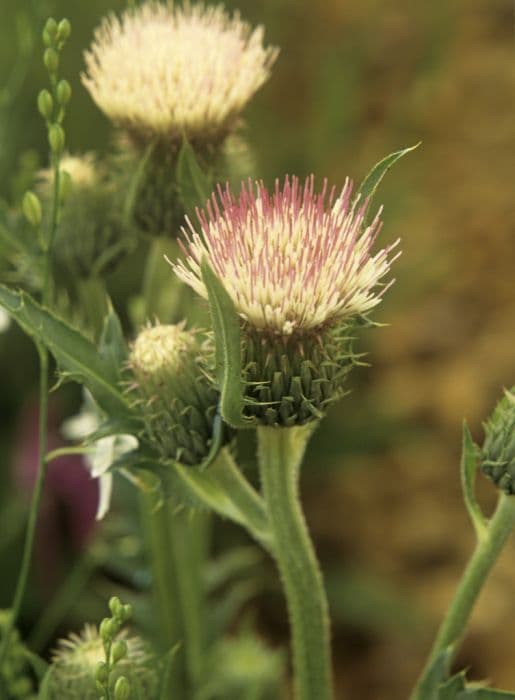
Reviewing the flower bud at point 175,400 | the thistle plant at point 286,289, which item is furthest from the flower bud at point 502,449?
the flower bud at point 175,400

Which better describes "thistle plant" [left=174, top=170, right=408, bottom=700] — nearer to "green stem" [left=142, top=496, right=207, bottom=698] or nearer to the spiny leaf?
the spiny leaf

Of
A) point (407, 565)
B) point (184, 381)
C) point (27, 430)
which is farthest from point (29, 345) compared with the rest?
point (184, 381)

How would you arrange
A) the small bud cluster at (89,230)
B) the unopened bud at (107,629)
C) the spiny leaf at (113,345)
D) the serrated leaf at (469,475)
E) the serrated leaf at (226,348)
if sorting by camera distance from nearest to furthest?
the serrated leaf at (226,348)
the unopened bud at (107,629)
the serrated leaf at (469,475)
the spiny leaf at (113,345)
the small bud cluster at (89,230)

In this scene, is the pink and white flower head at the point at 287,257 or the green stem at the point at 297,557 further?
the green stem at the point at 297,557

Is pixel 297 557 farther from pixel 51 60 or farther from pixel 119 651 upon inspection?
pixel 51 60

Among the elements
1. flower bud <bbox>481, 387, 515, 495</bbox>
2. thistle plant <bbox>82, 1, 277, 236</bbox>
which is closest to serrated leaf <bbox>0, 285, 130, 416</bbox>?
thistle plant <bbox>82, 1, 277, 236</bbox>

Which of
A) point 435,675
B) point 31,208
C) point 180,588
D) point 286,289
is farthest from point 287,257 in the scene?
point 180,588

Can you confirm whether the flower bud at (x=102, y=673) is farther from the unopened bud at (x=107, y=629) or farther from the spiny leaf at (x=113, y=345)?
the spiny leaf at (x=113, y=345)
